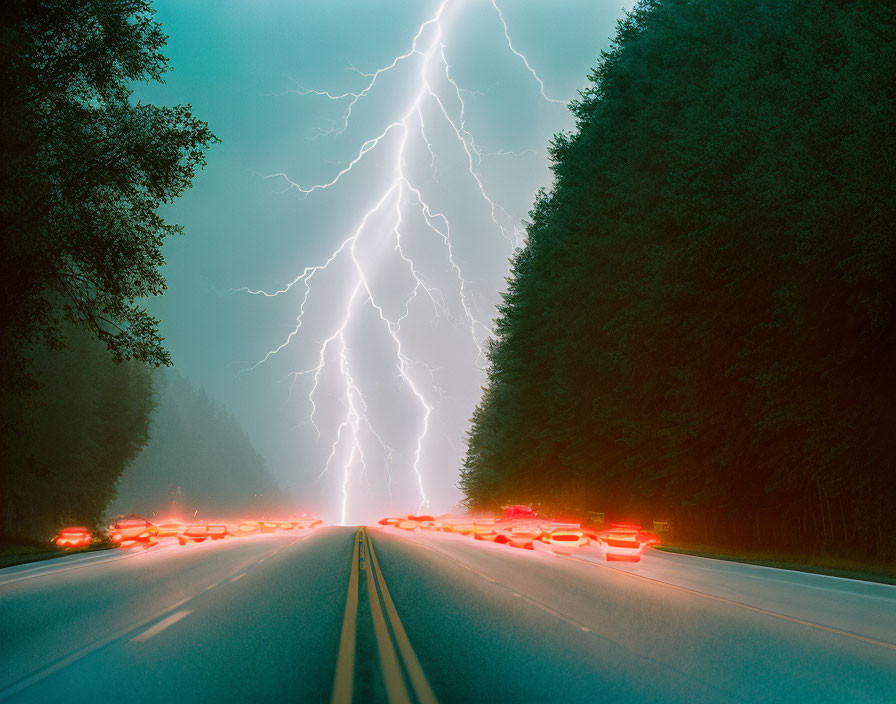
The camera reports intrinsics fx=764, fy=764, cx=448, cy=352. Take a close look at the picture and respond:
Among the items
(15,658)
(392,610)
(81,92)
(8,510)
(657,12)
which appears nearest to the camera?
(15,658)

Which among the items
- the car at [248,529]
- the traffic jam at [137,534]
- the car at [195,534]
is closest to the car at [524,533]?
the traffic jam at [137,534]

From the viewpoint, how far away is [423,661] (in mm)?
7508

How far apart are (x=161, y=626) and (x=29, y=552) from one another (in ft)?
77.6

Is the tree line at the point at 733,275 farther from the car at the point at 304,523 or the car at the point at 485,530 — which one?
the car at the point at 304,523

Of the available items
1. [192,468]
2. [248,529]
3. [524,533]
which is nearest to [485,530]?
[524,533]

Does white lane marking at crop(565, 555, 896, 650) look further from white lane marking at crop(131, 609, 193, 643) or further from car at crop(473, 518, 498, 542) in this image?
car at crop(473, 518, 498, 542)

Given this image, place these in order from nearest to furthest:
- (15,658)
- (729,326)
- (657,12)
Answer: (15,658) < (729,326) < (657,12)

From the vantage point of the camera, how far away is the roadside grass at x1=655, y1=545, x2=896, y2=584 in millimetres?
18180

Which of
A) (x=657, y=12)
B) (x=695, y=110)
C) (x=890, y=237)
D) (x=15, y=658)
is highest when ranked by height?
(x=657, y=12)

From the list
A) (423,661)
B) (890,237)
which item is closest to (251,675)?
(423,661)

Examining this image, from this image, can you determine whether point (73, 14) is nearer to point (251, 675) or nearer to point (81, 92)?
point (81, 92)

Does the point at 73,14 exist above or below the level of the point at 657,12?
below

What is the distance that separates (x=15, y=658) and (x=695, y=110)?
85.7ft

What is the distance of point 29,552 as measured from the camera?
29.3 metres
